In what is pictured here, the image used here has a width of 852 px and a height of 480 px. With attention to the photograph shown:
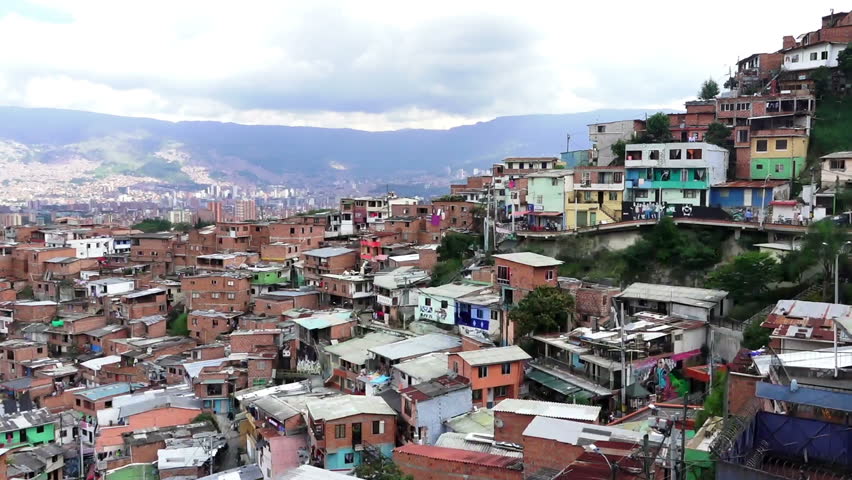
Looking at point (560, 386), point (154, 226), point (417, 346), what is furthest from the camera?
point (154, 226)

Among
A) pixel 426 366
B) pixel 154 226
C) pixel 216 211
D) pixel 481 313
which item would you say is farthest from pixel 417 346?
pixel 216 211

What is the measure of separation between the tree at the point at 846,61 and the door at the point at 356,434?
86.9 ft

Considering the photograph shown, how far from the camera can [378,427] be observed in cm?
1748

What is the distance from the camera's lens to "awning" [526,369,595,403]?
17656mm

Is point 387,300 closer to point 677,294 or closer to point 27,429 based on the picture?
point 677,294

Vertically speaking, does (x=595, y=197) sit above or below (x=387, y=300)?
above

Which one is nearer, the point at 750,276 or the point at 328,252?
the point at 750,276

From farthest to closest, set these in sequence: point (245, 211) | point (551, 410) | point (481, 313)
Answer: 1. point (245, 211)
2. point (481, 313)
3. point (551, 410)

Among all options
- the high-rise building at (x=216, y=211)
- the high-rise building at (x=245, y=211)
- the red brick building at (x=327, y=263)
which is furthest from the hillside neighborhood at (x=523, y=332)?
the high-rise building at (x=245, y=211)

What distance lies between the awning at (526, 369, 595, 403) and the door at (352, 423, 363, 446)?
5.04 metres

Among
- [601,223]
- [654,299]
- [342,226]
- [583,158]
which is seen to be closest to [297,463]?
[654,299]

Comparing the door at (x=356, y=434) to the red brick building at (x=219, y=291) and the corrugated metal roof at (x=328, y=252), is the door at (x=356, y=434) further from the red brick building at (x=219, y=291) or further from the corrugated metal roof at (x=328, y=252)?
the red brick building at (x=219, y=291)

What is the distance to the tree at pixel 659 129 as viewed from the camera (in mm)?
32031

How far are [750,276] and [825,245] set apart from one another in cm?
203
